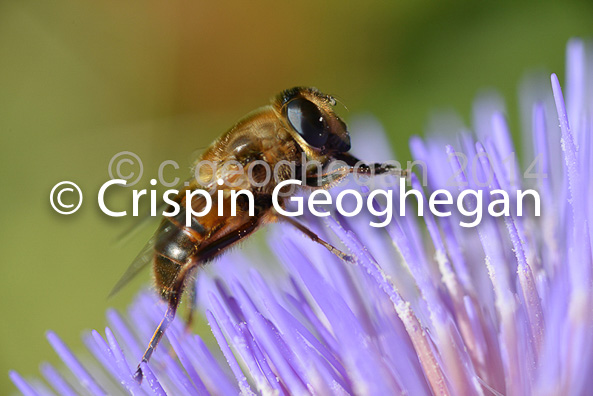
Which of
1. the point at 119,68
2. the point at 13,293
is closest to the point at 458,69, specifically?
the point at 119,68

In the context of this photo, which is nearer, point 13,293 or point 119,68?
point 13,293

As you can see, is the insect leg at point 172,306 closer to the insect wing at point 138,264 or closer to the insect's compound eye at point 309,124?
the insect wing at point 138,264

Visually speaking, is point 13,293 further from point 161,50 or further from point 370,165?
point 370,165

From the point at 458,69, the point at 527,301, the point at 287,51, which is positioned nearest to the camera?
the point at 527,301

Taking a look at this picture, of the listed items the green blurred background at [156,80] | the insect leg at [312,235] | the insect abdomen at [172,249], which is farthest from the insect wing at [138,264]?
the green blurred background at [156,80]

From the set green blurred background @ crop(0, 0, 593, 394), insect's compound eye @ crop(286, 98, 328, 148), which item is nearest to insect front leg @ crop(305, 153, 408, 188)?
insect's compound eye @ crop(286, 98, 328, 148)
